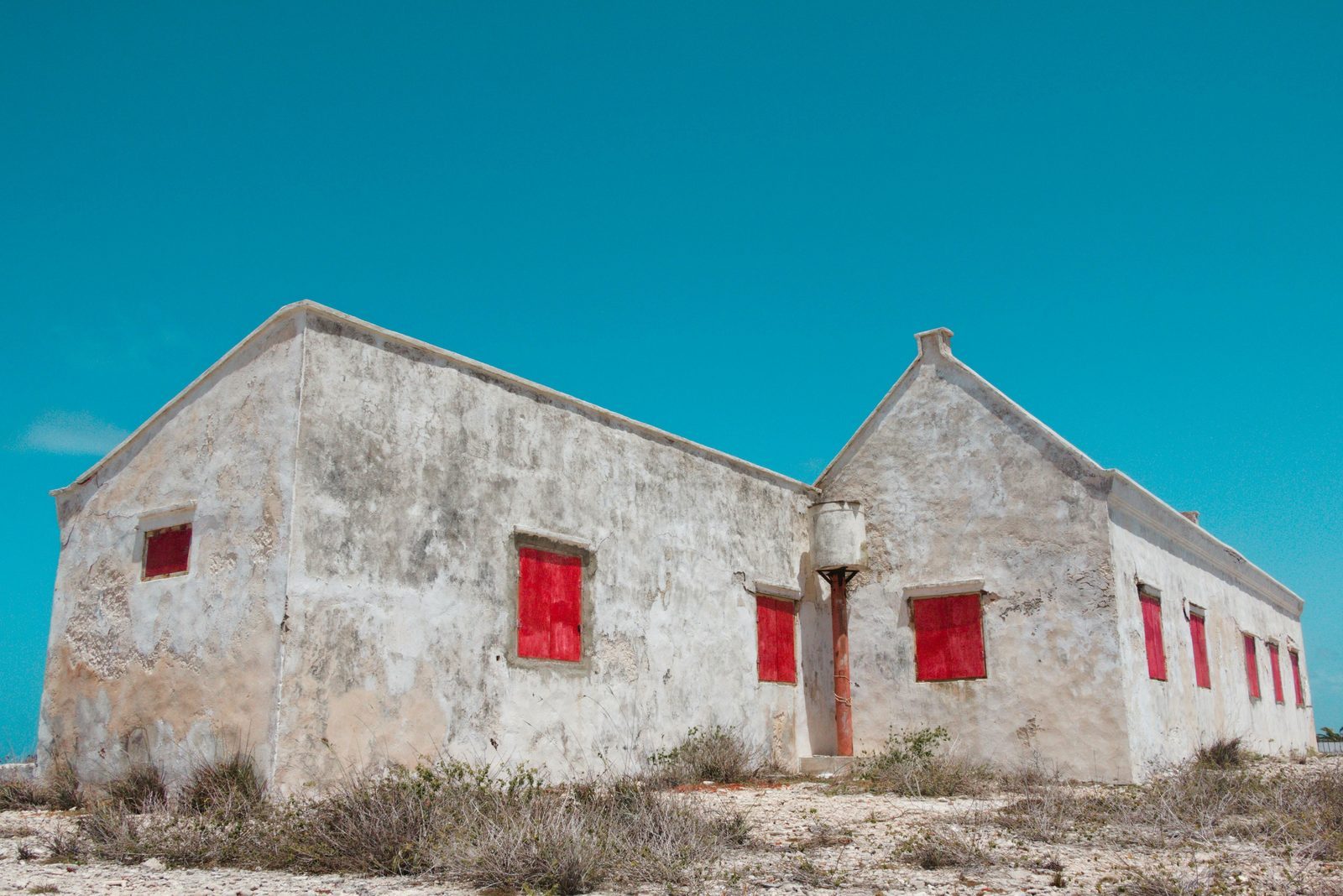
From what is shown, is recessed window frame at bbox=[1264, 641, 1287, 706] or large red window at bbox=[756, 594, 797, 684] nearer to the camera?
large red window at bbox=[756, 594, 797, 684]

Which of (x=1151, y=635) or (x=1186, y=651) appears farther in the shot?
(x=1186, y=651)

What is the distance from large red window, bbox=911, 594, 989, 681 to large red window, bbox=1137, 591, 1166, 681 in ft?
6.69

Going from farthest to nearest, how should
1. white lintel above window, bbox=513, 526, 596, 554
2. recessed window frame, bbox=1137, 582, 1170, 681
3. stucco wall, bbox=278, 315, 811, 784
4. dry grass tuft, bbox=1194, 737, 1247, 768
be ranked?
1. dry grass tuft, bbox=1194, 737, 1247, 768
2. recessed window frame, bbox=1137, 582, 1170, 681
3. white lintel above window, bbox=513, 526, 596, 554
4. stucco wall, bbox=278, 315, 811, 784

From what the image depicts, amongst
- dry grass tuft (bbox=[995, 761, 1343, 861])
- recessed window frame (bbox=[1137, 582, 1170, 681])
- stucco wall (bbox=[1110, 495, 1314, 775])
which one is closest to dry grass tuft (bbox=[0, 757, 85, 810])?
dry grass tuft (bbox=[995, 761, 1343, 861])

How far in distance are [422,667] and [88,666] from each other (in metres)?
3.04

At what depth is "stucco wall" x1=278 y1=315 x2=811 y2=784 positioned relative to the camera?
9.09 metres

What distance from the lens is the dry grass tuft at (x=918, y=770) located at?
11.0 m

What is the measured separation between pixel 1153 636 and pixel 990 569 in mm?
2331

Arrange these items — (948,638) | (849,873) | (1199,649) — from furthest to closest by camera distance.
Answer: (1199,649), (948,638), (849,873)

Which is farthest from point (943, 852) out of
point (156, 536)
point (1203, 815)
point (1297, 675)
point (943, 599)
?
point (1297, 675)

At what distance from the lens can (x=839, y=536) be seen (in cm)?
1468

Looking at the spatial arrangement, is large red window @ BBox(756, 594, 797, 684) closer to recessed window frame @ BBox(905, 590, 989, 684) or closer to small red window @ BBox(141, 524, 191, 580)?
recessed window frame @ BBox(905, 590, 989, 684)

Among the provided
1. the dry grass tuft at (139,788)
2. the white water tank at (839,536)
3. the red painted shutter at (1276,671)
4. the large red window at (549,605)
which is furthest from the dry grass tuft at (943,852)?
the red painted shutter at (1276,671)

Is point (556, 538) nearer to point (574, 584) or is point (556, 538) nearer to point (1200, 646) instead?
point (574, 584)
